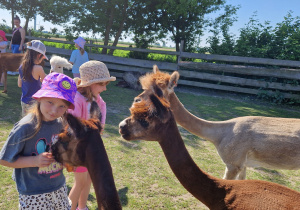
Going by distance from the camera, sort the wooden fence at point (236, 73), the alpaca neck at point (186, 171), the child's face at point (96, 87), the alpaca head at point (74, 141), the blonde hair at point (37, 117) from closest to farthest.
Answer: the alpaca head at point (74, 141) < the blonde hair at point (37, 117) < the alpaca neck at point (186, 171) < the child's face at point (96, 87) < the wooden fence at point (236, 73)

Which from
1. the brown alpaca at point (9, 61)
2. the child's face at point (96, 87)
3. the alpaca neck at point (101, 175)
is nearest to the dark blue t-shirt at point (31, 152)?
the alpaca neck at point (101, 175)

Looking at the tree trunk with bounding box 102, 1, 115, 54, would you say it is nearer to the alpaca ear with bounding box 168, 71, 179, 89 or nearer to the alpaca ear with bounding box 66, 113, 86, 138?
the alpaca ear with bounding box 168, 71, 179, 89

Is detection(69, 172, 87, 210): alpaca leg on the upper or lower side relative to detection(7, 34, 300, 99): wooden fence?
lower

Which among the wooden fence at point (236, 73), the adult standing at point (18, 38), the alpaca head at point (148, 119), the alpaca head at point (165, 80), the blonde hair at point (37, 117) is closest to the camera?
the blonde hair at point (37, 117)

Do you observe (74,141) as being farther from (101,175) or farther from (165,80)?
(165,80)

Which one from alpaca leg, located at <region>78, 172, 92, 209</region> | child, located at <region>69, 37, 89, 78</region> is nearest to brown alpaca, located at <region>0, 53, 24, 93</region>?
child, located at <region>69, 37, 89, 78</region>

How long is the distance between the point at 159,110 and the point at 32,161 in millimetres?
1110

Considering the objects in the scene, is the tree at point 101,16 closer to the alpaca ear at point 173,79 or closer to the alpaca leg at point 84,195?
the alpaca ear at point 173,79

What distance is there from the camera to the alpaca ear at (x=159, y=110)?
6.43 ft

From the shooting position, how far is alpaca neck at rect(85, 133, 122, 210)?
5.24 ft

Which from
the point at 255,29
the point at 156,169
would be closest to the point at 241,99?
the point at 255,29

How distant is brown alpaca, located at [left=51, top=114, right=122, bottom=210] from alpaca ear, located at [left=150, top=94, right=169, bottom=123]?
536 millimetres

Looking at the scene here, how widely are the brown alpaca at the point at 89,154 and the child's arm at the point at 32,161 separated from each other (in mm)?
57

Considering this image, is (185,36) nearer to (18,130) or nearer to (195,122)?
(195,122)
